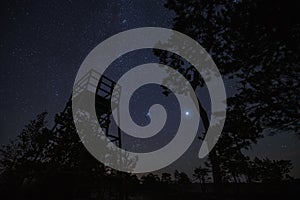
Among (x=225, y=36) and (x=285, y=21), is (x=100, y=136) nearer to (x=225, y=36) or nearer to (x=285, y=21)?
(x=225, y=36)

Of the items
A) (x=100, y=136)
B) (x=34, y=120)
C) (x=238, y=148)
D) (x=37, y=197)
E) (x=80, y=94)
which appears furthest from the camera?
(x=34, y=120)

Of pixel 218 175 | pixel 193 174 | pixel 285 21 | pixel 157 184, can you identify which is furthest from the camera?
pixel 193 174

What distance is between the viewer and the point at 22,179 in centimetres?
925

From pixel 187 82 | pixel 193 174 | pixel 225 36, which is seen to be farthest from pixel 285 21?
pixel 193 174

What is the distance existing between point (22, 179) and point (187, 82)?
38.1ft

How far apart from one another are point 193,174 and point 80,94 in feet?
155

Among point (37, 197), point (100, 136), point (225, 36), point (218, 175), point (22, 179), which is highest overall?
point (225, 36)

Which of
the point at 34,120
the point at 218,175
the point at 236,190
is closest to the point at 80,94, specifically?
the point at 218,175

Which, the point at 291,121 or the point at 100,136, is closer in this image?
the point at 291,121

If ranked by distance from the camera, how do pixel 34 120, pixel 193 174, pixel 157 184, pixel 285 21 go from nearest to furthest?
pixel 285 21
pixel 157 184
pixel 34 120
pixel 193 174

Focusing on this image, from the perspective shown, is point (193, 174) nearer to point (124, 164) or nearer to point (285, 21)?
point (124, 164)

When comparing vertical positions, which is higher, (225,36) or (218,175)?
(225,36)

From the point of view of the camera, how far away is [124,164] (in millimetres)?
9523

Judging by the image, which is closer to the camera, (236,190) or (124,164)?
(124,164)
